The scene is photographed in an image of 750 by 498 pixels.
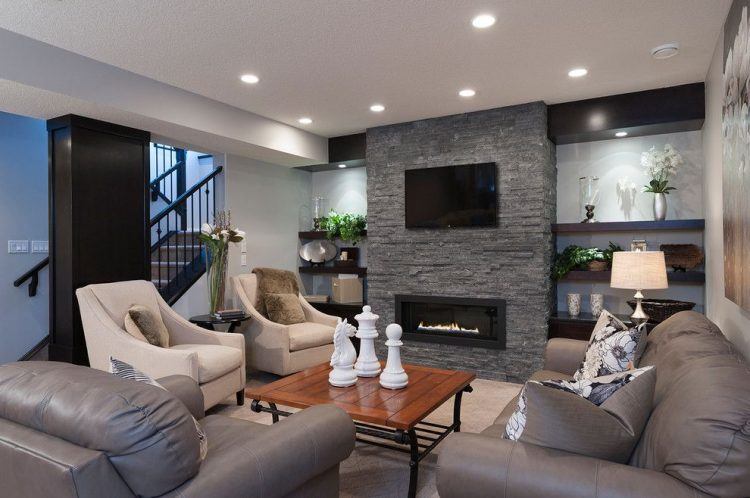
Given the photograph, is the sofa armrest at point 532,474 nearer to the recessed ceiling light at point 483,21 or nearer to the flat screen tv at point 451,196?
the recessed ceiling light at point 483,21

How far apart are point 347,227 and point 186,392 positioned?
12.3 feet

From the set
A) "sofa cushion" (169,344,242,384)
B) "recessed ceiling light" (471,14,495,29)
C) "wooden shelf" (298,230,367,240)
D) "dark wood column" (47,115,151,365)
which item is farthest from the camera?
"wooden shelf" (298,230,367,240)

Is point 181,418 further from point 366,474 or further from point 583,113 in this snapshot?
point 583,113

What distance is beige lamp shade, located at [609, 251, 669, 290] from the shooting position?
3.27 m

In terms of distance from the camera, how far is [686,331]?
7.23 ft

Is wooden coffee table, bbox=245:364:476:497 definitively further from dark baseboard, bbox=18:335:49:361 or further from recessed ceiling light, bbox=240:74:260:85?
dark baseboard, bbox=18:335:49:361

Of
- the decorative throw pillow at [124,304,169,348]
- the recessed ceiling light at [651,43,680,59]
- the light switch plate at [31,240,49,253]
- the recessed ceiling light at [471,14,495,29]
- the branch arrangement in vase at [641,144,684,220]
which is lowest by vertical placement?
the decorative throw pillow at [124,304,169,348]

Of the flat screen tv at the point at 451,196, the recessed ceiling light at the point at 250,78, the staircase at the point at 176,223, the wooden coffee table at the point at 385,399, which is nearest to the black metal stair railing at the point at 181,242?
the staircase at the point at 176,223

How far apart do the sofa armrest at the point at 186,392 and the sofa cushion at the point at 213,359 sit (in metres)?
1.12

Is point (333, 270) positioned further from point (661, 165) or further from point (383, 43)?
point (661, 165)

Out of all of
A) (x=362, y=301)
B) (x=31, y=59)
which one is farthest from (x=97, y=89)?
(x=362, y=301)

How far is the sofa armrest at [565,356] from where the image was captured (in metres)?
3.00

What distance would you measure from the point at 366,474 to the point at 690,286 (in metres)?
3.40

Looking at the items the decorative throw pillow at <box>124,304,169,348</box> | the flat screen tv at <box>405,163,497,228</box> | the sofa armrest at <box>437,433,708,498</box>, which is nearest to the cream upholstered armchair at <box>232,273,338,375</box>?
the decorative throw pillow at <box>124,304,169,348</box>
